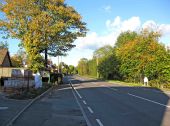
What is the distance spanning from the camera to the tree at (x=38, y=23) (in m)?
52.2

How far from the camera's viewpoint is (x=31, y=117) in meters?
15.2

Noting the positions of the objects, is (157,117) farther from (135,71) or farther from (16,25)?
(135,71)

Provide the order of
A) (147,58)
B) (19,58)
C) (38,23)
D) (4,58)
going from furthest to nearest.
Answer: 1. (19,58)
2. (4,58)
3. (147,58)
4. (38,23)

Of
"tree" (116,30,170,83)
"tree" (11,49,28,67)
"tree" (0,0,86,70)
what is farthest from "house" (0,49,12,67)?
"tree" (11,49,28,67)

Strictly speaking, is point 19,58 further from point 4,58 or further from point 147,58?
point 147,58

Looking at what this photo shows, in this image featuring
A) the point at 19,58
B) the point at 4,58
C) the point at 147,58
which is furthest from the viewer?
the point at 19,58

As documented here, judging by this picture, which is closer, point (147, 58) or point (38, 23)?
point (38, 23)

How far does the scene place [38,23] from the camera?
52.5 metres

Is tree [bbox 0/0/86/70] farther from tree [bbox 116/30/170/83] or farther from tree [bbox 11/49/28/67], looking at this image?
tree [bbox 11/49/28/67]

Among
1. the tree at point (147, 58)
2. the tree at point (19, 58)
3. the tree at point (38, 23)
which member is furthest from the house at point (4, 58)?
the tree at point (19, 58)

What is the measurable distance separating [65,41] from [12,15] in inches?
339

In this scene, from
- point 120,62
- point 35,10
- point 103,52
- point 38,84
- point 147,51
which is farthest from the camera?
point 103,52

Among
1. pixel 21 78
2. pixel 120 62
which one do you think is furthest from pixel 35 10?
pixel 120 62

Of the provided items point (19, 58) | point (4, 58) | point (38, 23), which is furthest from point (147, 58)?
point (19, 58)
